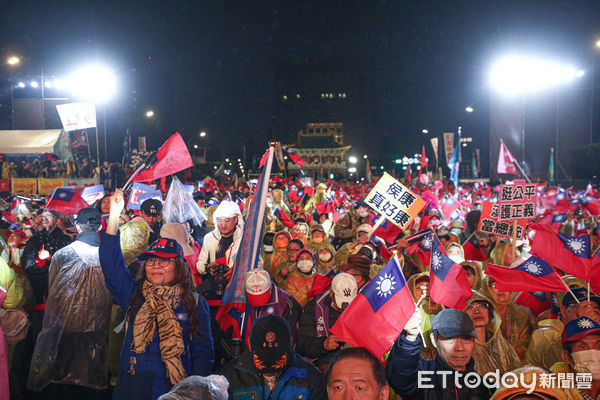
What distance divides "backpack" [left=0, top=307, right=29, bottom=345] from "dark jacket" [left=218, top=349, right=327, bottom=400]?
71.6 inches

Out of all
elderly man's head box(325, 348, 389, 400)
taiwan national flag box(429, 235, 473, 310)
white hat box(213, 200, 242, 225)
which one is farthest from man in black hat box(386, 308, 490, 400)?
white hat box(213, 200, 242, 225)

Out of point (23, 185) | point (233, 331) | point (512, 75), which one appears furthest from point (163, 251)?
point (512, 75)

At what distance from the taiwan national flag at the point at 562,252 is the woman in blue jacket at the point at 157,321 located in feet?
11.3

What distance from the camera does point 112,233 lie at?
337 cm

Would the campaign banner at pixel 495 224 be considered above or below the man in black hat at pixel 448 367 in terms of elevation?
above

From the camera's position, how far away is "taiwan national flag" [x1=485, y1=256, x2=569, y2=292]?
4234 millimetres

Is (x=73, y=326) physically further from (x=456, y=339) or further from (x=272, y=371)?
(x=456, y=339)

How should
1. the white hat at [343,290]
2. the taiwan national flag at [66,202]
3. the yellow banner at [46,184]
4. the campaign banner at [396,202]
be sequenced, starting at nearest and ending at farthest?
1. the white hat at [343,290]
2. the taiwan national flag at [66,202]
3. the campaign banner at [396,202]
4. the yellow banner at [46,184]

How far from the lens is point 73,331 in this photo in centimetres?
398

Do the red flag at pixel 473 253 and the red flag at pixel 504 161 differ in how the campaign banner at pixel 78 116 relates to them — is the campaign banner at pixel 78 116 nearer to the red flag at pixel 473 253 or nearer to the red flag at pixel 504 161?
the red flag at pixel 473 253

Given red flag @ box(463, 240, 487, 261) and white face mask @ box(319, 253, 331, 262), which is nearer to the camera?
white face mask @ box(319, 253, 331, 262)

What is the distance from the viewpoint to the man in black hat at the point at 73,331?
3924mm

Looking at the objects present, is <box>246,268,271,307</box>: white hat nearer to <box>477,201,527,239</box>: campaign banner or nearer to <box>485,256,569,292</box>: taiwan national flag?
<box>485,256,569,292</box>: taiwan national flag

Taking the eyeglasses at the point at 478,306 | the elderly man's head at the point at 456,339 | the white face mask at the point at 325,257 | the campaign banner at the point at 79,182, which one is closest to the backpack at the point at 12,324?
the elderly man's head at the point at 456,339
